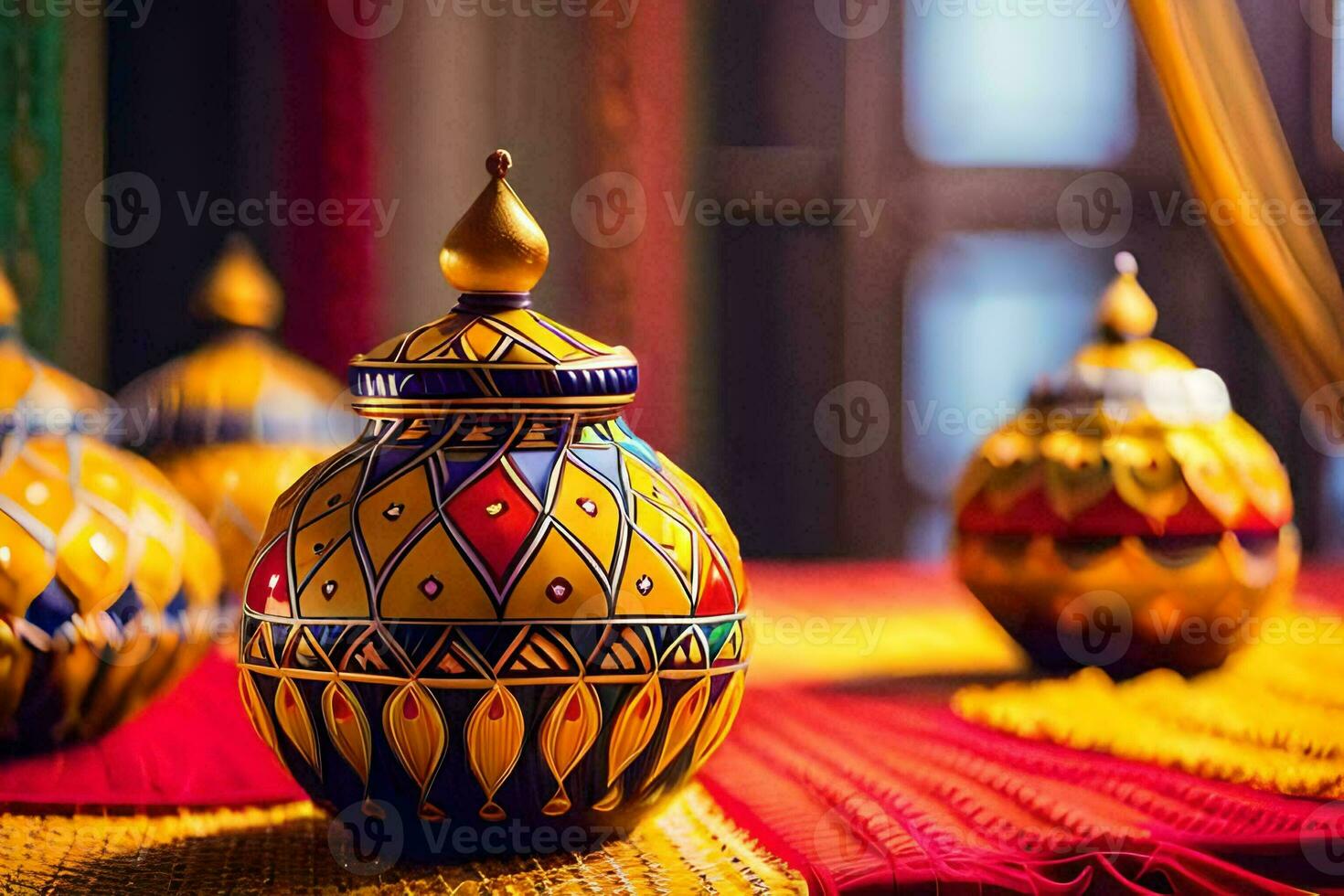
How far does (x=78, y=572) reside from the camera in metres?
0.90

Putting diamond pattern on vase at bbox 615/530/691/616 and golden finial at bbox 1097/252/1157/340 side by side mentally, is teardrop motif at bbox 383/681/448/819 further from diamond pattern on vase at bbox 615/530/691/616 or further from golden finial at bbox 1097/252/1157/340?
golden finial at bbox 1097/252/1157/340

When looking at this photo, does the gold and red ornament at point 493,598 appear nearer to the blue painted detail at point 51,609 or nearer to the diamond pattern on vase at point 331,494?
the diamond pattern on vase at point 331,494

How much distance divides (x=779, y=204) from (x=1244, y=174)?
44.8 inches

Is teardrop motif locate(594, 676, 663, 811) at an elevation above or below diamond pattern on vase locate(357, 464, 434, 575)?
below

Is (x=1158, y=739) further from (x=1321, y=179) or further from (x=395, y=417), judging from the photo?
(x=1321, y=179)

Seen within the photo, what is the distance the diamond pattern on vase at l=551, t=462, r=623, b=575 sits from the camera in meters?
0.71

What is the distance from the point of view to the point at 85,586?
0.90 m

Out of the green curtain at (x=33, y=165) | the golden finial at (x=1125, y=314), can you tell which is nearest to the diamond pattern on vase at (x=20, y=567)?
the golden finial at (x=1125, y=314)

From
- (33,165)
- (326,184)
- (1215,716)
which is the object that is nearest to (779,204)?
(326,184)

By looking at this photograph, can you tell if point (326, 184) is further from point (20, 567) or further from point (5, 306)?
point (20, 567)

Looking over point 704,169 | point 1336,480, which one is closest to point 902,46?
Answer: point 704,169

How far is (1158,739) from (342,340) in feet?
4.08

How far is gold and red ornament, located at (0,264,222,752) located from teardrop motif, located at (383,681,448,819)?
29 centimetres

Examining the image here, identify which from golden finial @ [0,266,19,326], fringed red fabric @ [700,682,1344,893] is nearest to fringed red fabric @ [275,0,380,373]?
golden finial @ [0,266,19,326]
